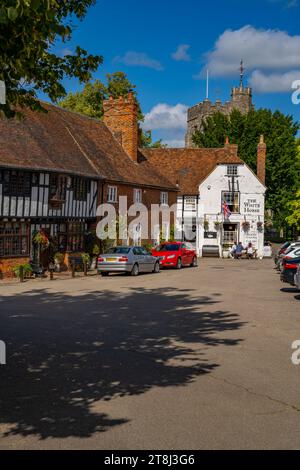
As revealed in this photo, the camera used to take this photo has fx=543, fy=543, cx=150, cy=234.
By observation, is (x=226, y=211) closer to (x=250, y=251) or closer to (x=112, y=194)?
(x=250, y=251)

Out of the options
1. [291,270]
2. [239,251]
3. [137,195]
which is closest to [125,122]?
[137,195]

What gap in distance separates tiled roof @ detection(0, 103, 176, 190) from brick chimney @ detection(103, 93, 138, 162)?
636 millimetres

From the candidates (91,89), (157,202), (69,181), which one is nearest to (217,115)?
(91,89)

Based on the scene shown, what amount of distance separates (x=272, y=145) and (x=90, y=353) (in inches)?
1935

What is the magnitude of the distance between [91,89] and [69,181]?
2784cm

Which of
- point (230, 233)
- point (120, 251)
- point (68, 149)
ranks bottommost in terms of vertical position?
point (120, 251)

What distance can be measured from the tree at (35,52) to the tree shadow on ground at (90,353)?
382cm

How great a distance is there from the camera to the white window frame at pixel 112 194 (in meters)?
34.5

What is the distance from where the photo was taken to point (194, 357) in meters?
9.20

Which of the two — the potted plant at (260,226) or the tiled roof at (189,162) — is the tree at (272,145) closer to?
the tiled roof at (189,162)

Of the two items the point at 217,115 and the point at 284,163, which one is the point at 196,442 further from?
the point at 217,115

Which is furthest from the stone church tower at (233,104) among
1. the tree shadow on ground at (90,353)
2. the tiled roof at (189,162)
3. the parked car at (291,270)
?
the tree shadow on ground at (90,353)

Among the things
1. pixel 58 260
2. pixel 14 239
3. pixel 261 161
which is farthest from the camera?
pixel 261 161

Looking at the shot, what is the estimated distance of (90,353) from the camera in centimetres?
936
